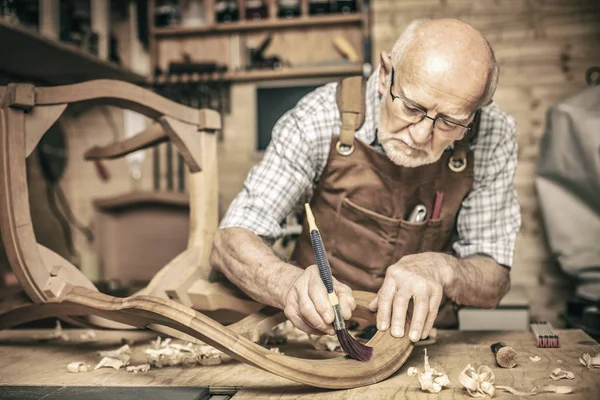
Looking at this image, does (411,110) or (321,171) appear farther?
(321,171)

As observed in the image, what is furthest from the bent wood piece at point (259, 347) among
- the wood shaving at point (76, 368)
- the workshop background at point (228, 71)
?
the workshop background at point (228, 71)

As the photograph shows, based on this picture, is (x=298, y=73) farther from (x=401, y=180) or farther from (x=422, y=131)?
(x=422, y=131)

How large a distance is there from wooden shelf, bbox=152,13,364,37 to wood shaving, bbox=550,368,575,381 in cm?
301

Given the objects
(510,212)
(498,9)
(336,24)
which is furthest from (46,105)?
(336,24)

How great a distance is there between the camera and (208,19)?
157 inches

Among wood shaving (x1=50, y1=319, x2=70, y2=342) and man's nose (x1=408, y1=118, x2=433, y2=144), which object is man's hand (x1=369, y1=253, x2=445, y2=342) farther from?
wood shaving (x1=50, y1=319, x2=70, y2=342)

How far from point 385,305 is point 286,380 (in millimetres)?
238

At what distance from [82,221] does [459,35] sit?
3281 mm

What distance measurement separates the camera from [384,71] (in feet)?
5.12

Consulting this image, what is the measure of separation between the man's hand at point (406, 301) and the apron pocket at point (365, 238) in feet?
1.27

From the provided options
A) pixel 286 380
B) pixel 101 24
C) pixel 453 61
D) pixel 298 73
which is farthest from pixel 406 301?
pixel 101 24

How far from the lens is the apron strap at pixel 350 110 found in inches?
→ 62.2

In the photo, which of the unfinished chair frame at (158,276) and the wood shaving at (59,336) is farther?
the wood shaving at (59,336)

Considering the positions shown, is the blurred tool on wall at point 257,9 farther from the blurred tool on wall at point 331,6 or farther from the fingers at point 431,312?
the fingers at point 431,312
